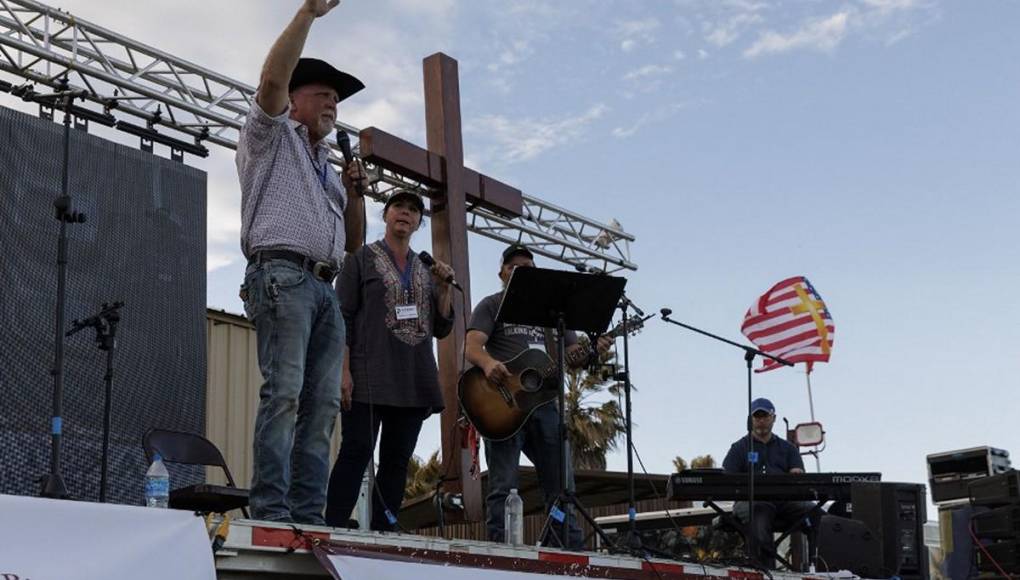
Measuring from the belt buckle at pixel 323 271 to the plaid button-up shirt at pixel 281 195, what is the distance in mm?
29

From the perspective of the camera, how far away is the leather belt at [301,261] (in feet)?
15.2

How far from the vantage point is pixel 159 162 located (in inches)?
431

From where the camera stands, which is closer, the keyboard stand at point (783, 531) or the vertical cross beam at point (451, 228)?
the vertical cross beam at point (451, 228)

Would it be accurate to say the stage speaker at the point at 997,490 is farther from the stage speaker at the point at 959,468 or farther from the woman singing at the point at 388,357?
the woman singing at the point at 388,357

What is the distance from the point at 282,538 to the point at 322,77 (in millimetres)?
1902

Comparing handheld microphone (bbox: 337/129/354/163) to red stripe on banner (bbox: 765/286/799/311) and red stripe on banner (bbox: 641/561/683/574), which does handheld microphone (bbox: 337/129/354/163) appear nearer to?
red stripe on banner (bbox: 641/561/683/574)

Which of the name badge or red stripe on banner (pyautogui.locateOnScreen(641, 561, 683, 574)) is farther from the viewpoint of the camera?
the name badge

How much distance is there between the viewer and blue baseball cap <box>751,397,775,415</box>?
30.7 feet

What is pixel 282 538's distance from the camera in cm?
396

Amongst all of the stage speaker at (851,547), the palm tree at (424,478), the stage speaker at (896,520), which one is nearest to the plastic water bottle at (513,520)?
the stage speaker at (851,547)

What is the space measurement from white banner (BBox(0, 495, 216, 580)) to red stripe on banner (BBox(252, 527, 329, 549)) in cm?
28

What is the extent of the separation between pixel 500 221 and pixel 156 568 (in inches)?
442

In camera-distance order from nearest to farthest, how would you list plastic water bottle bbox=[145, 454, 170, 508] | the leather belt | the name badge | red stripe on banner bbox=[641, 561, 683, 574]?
plastic water bottle bbox=[145, 454, 170, 508]
the leather belt
red stripe on banner bbox=[641, 561, 683, 574]
the name badge

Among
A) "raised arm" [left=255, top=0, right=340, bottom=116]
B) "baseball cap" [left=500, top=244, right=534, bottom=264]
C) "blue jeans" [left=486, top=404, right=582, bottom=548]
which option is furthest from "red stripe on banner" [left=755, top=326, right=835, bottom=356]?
"raised arm" [left=255, top=0, right=340, bottom=116]
